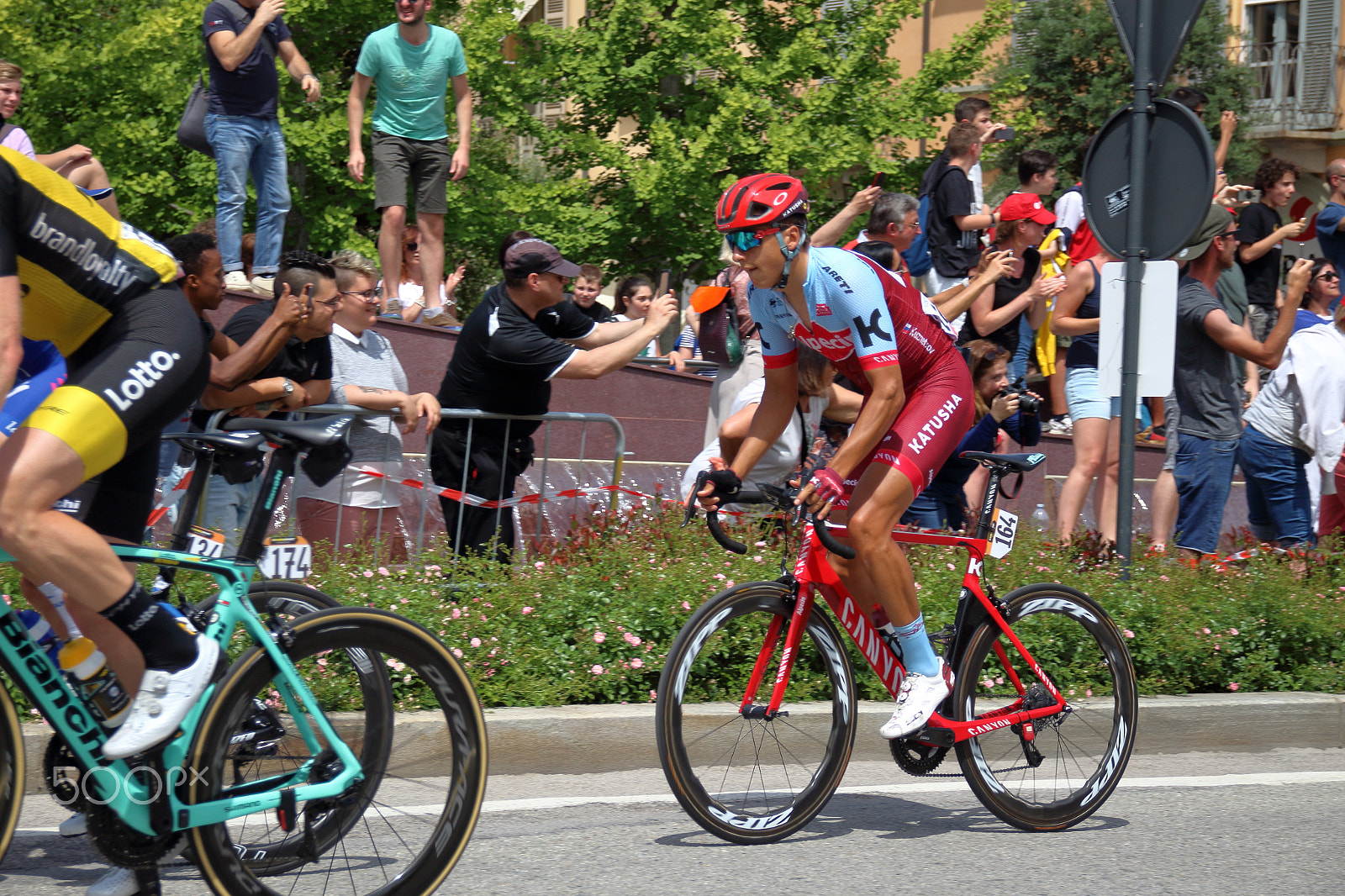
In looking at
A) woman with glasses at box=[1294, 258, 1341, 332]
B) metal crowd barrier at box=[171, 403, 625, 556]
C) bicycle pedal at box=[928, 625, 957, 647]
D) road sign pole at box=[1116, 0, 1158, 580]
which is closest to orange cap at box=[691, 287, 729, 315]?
metal crowd barrier at box=[171, 403, 625, 556]

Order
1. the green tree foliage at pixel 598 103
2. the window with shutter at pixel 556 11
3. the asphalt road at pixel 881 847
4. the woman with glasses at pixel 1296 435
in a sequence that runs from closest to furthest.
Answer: the asphalt road at pixel 881 847
the woman with glasses at pixel 1296 435
the green tree foliage at pixel 598 103
the window with shutter at pixel 556 11

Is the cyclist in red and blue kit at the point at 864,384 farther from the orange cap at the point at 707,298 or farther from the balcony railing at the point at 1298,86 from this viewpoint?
the balcony railing at the point at 1298,86

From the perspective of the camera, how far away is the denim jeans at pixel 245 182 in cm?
943

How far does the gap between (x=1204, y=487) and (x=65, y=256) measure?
21.8ft

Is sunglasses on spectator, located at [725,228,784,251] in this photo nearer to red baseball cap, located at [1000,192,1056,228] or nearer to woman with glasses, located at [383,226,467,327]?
red baseball cap, located at [1000,192,1056,228]

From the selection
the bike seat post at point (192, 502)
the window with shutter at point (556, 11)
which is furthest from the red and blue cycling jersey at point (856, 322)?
the window with shutter at point (556, 11)

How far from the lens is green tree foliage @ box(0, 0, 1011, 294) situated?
19.9 metres

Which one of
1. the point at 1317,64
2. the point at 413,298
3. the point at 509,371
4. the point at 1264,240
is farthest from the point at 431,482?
the point at 1317,64

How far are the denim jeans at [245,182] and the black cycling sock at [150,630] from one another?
6.00 meters

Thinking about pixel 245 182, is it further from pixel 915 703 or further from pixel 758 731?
pixel 915 703

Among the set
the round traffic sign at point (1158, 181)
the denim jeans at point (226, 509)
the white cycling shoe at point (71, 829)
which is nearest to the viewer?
the white cycling shoe at point (71, 829)

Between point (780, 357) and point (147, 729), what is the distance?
2.44 metres

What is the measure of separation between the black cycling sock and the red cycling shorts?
223 centimetres

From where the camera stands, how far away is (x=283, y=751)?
12.6ft
